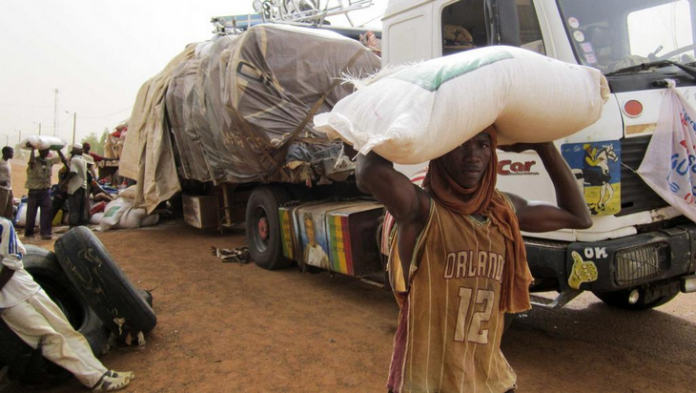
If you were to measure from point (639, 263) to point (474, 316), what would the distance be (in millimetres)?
1958

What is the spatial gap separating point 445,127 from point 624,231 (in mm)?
2259

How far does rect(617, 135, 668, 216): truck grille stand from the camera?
124 inches

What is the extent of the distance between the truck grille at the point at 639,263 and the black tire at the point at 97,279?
3153 millimetres

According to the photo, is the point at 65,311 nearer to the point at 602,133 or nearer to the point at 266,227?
the point at 266,227

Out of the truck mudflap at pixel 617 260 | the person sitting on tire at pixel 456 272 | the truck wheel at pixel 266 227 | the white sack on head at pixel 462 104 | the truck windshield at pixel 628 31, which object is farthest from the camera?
the truck wheel at pixel 266 227

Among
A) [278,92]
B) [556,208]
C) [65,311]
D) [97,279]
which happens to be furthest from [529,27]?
[65,311]

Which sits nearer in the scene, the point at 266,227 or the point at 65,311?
the point at 65,311

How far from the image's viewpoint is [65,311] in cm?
384

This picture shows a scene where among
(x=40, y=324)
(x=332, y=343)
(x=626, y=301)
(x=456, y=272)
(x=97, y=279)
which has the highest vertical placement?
(x=456, y=272)

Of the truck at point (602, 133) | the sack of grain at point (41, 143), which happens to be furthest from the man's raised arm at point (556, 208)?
the sack of grain at point (41, 143)

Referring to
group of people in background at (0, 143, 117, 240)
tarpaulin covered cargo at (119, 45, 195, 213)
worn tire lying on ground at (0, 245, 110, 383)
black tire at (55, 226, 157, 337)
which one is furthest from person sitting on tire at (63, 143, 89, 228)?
black tire at (55, 226, 157, 337)

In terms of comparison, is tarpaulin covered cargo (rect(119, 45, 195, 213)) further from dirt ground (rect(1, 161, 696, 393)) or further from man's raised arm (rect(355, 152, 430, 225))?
man's raised arm (rect(355, 152, 430, 225))

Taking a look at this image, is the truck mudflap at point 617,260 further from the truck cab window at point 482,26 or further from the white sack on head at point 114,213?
the white sack on head at point 114,213

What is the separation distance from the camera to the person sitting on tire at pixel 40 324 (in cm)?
309
